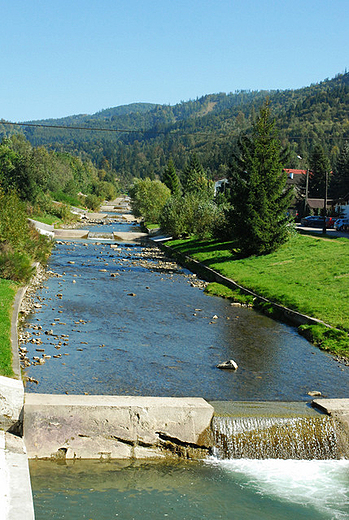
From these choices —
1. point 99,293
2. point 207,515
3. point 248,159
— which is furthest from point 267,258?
point 207,515

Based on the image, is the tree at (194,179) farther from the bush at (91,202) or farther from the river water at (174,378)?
the river water at (174,378)

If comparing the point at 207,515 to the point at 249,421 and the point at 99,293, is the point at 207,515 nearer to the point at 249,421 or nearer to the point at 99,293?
the point at 249,421

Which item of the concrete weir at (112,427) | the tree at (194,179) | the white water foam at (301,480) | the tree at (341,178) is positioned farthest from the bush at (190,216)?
the tree at (341,178)

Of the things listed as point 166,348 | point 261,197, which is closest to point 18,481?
point 166,348

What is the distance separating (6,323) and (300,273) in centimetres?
2069

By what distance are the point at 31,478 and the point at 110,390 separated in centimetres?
495

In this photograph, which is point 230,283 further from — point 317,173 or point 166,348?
point 317,173

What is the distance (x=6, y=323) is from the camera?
20594mm

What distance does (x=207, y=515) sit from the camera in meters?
10.8

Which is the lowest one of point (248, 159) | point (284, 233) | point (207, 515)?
point (207, 515)

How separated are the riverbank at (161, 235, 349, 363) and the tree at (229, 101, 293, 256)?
4.80 ft

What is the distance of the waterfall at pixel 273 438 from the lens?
45.2 ft

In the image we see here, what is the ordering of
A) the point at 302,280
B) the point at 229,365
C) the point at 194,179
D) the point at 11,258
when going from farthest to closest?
the point at 194,179, the point at 302,280, the point at 11,258, the point at 229,365

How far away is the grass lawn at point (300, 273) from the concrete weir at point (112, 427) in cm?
1143
